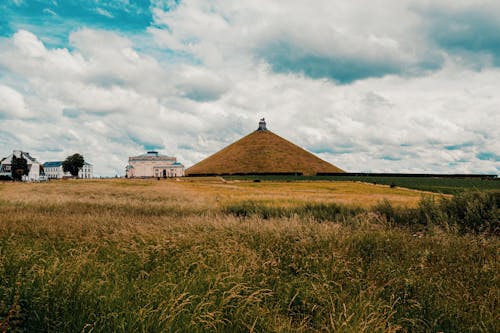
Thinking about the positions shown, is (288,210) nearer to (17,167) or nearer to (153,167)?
(17,167)

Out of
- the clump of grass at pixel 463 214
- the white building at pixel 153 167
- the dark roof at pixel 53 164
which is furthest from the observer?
the dark roof at pixel 53 164

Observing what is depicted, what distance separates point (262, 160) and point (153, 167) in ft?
174

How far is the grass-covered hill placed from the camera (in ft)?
509

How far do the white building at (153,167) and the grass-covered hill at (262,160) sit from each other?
755 centimetres

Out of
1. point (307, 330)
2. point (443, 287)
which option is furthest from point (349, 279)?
point (307, 330)

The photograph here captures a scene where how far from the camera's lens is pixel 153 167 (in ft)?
541

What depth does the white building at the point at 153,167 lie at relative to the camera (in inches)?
6299

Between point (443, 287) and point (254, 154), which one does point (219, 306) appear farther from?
point (254, 154)

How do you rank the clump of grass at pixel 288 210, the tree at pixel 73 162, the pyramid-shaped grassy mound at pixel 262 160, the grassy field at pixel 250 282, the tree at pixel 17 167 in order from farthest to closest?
the pyramid-shaped grassy mound at pixel 262 160 → the tree at pixel 73 162 → the tree at pixel 17 167 → the clump of grass at pixel 288 210 → the grassy field at pixel 250 282

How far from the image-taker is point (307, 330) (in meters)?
5.02

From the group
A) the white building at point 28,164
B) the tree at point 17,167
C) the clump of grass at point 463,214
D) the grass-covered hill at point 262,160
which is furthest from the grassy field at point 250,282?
the grass-covered hill at point 262,160

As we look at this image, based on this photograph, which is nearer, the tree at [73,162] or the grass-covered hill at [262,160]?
the tree at [73,162]

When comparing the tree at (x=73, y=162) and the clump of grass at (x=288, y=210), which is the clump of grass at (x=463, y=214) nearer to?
the clump of grass at (x=288, y=210)

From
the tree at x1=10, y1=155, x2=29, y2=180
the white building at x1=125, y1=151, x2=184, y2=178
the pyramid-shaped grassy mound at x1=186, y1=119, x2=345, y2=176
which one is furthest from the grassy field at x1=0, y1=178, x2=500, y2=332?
the white building at x1=125, y1=151, x2=184, y2=178
